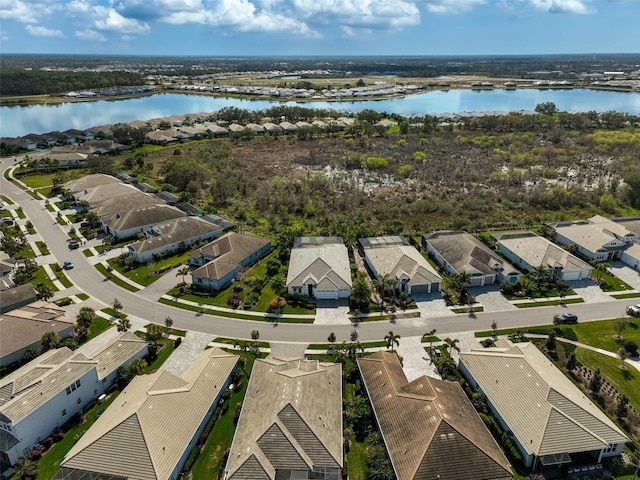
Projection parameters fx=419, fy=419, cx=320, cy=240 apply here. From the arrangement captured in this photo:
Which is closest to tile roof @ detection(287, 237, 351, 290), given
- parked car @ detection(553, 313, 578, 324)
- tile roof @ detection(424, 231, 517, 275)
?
tile roof @ detection(424, 231, 517, 275)

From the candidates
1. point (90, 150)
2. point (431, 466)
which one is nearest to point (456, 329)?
point (431, 466)

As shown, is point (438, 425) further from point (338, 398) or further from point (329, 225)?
point (329, 225)

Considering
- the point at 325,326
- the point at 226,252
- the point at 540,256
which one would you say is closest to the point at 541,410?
the point at 325,326

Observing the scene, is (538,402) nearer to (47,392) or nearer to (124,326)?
(47,392)

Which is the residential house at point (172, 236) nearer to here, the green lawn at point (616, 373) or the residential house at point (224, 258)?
the residential house at point (224, 258)

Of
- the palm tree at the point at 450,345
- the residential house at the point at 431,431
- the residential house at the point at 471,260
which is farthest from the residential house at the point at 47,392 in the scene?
the residential house at the point at 471,260

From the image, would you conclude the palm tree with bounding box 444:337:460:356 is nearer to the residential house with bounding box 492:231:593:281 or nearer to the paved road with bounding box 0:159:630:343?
the paved road with bounding box 0:159:630:343
